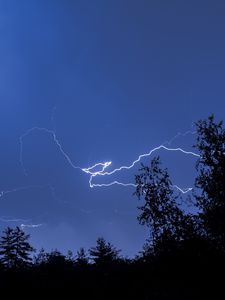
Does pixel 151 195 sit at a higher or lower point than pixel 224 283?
higher

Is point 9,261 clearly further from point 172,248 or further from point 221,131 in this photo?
point 221,131

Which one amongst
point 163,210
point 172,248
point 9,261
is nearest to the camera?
point 172,248

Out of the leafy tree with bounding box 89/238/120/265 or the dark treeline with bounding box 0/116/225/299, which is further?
the leafy tree with bounding box 89/238/120/265

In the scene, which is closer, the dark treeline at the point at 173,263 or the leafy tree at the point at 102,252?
the dark treeline at the point at 173,263

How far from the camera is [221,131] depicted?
19531 mm

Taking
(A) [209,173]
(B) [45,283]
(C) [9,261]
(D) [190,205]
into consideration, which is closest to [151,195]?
(D) [190,205]

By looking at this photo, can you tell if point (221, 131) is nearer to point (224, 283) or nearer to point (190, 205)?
point (190, 205)

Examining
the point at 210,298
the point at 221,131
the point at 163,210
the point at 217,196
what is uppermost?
the point at 221,131

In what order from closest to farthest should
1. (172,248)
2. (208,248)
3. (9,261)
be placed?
(208,248), (172,248), (9,261)

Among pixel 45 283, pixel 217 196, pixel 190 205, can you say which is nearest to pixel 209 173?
pixel 217 196

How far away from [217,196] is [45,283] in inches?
368

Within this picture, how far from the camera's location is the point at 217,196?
17828 millimetres

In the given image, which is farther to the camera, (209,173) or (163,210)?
(163,210)

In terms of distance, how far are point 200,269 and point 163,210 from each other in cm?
497
